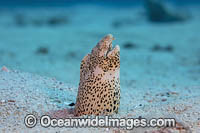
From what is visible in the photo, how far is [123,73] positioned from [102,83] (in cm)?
456

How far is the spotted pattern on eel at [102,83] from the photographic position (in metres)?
3.67

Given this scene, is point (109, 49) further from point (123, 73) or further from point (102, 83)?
point (123, 73)

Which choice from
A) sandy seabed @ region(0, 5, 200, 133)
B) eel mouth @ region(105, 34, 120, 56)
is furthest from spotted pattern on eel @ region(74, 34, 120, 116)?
sandy seabed @ region(0, 5, 200, 133)

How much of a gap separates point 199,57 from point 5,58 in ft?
21.7

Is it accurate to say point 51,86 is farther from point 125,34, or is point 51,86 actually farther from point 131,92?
point 125,34

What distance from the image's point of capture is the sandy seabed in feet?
12.8

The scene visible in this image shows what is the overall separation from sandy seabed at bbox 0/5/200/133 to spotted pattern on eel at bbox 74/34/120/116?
0.24 metres

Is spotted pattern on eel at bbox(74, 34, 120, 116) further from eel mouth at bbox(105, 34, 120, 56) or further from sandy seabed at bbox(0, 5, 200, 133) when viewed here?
sandy seabed at bbox(0, 5, 200, 133)

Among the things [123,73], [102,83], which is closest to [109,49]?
[102,83]

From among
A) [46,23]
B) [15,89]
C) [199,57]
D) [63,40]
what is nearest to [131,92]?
[15,89]

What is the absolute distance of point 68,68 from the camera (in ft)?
29.8

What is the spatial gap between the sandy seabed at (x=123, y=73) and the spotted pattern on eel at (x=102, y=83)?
24 cm

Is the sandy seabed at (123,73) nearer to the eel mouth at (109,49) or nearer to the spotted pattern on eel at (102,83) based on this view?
the spotted pattern on eel at (102,83)

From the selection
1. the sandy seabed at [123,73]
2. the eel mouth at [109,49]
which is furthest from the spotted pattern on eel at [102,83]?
the sandy seabed at [123,73]
